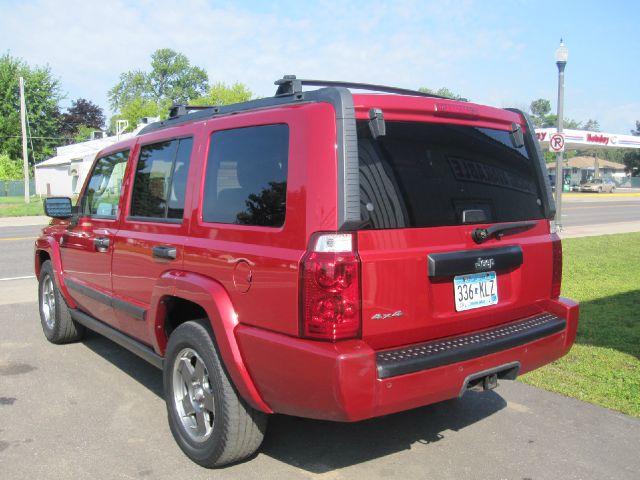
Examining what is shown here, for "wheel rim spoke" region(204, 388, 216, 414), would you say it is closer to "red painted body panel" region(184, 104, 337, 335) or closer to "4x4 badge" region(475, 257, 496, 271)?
"red painted body panel" region(184, 104, 337, 335)

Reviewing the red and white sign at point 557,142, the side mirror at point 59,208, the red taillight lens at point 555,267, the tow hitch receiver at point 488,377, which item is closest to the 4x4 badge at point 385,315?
the tow hitch receiver at point 488,377

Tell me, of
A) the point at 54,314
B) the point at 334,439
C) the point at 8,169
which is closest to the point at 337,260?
the point at 334,439

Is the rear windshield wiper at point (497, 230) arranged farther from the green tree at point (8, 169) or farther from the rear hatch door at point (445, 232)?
the green tree at point (8, 169)

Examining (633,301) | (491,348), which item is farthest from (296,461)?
(633,301)

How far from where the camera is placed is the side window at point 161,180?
149 inches

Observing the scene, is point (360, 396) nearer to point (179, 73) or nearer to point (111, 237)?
point (111, 237)

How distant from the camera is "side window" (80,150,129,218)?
465cm

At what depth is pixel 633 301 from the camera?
746cm

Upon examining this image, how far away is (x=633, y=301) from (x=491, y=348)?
5189mm

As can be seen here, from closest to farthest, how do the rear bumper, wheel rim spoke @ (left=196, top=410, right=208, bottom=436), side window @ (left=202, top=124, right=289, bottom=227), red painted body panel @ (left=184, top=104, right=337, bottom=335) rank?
the rear bumper < red painted body panel @ (left=184, top=104, right=337, bottom=335) < side window @ (left=202, top=124, right=289, bottom=227) < wheel rim spoke @ (left=196, top=410, right=208, bottom=436)

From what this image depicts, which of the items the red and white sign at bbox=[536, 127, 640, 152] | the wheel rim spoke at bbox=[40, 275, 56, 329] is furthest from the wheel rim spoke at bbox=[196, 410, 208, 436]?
the red and white sign at bbox=[536, 127, 640, 152]

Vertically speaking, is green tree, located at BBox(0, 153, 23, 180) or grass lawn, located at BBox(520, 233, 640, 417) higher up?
green tree, located at BBox(0, 153, 23, 180)

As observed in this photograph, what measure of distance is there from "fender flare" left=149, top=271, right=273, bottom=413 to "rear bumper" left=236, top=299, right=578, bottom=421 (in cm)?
5

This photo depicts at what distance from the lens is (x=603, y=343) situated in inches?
224
